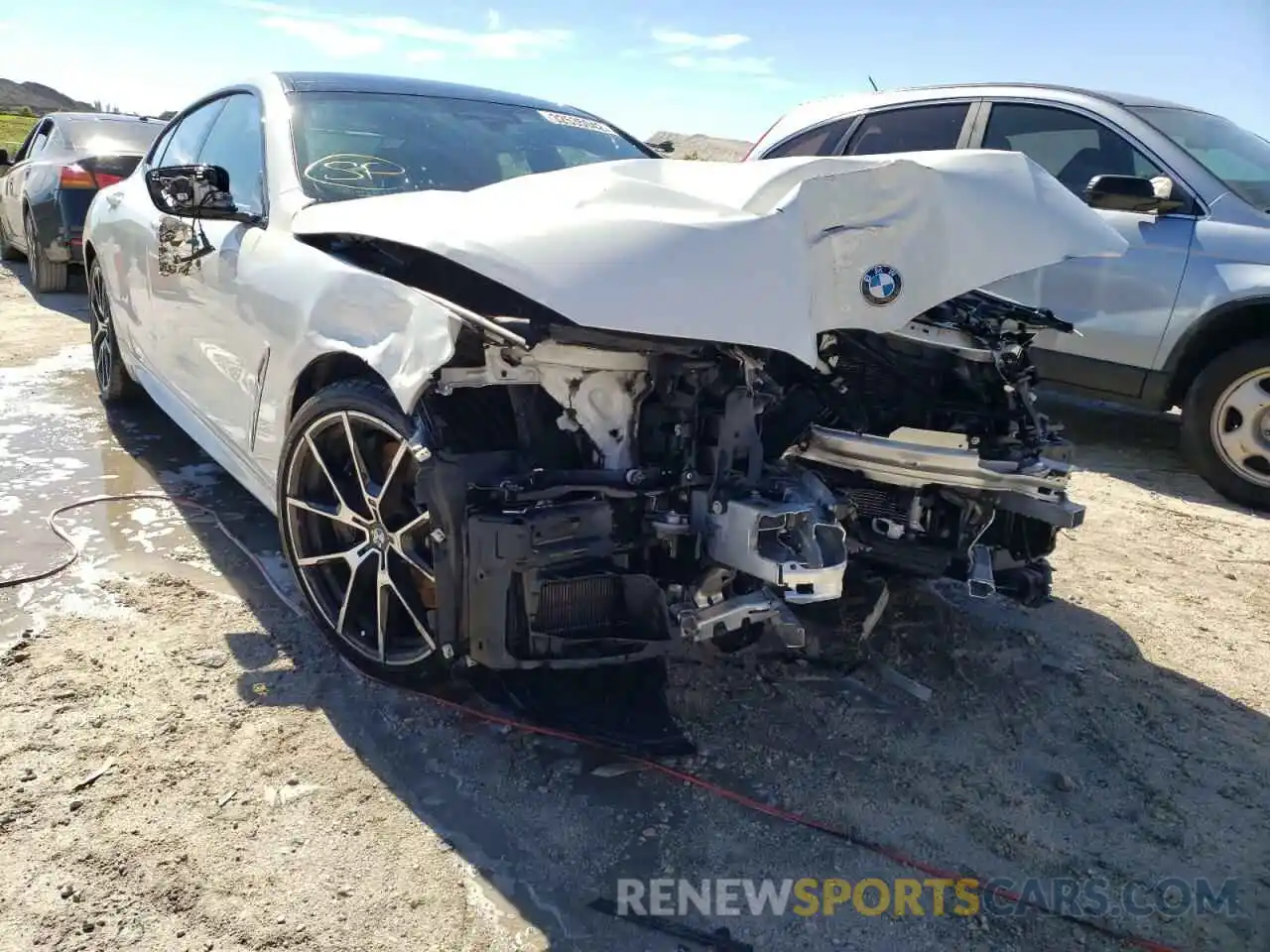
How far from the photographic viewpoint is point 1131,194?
4996 mm

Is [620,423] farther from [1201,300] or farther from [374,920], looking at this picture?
[1201,300]

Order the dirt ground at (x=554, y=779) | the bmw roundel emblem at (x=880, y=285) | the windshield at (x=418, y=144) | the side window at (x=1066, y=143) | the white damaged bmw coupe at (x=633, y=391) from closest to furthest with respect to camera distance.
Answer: the dirt ground at (x=554, y=779) → the white damaged bmw coupe at (x=633, y=391) → the bmw roundel emblem at (x=880, y=285) → the windshield at (x=418, y=144) → the side window at (x=1066, y=143)

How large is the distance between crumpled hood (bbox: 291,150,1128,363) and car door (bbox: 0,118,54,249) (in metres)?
8.53

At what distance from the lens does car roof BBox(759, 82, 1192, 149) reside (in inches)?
218

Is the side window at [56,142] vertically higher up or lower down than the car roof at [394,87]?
lower down

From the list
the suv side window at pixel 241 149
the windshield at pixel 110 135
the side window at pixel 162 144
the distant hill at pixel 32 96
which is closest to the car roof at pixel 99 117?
the windshield at pixel 110 135

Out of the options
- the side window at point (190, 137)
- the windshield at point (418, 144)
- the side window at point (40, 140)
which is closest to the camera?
the windshield at point (418, 144)

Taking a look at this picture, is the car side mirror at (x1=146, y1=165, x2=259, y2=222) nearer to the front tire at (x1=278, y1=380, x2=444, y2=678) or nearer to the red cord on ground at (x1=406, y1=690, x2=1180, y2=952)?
the front tire at (x1=278, y1=380, x2=444, y2=678)

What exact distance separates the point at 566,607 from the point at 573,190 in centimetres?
106

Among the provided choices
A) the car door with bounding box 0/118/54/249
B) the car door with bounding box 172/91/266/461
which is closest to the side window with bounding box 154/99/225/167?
the car door with bounding box 172/91/266/461

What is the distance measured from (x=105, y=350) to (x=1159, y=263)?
586 cm

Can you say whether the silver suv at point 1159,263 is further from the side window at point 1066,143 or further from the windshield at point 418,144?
the windshield at point 418,144

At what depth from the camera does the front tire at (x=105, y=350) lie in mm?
5143

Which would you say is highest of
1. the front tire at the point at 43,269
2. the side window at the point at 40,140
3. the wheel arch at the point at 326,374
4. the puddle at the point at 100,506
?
the side window at the point at 40,140
